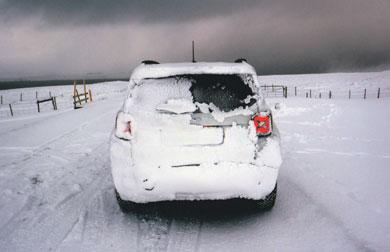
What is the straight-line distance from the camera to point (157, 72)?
10.9 feet

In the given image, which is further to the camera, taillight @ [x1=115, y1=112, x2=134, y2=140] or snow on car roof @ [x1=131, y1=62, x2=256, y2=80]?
snow on car roof @ [x1=131, y1=62, x2=256, y2=80]

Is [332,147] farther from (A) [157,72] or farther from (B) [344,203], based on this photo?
(A) [157,72]

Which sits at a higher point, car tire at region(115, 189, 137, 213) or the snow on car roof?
the snow on car roof

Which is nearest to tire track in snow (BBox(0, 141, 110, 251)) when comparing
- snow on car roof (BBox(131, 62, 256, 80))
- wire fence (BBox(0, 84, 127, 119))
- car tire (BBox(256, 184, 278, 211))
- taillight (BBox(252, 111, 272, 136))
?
snow on car roof (BBox(131, 62, 256, 80))

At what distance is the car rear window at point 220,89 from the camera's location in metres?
3.12

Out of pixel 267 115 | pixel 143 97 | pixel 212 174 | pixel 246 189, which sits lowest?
pixel 246 189

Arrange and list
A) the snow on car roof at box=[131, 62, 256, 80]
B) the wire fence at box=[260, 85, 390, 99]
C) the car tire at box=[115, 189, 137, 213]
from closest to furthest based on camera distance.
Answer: the snow on car roof at box=[131, 62, 256, 80] → the car tire at box=[115, 189, 137, 213] → the wire fence at box=[260, 85, 390, 99]

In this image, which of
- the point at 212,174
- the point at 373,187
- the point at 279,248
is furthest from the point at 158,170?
the point at 373,187

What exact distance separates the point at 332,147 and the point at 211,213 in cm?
488

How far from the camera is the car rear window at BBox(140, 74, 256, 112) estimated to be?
3125 mm

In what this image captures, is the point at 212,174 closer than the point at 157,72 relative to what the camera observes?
Yes

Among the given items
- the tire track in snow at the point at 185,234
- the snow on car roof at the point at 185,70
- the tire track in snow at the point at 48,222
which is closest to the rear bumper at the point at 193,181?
the tire track in snow at the point at 185,234

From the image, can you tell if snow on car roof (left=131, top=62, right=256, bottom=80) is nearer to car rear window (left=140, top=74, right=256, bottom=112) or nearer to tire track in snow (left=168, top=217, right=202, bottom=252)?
car rear window (left=140, top=74, right=256, bottom=112)

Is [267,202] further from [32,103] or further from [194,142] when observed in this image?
[32,103]
